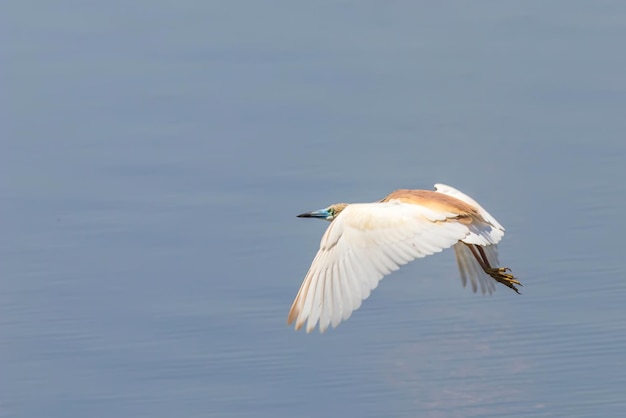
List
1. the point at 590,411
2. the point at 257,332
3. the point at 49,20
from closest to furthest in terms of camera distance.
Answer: the point at 590,411, the point at 257,332, the point at 49,20

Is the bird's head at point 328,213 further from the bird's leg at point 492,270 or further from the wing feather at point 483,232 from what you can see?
the wing feather at point 483,232

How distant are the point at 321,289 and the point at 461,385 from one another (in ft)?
6.93

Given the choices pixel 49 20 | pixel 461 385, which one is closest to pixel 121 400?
pixel 461 385

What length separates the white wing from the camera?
7801mm

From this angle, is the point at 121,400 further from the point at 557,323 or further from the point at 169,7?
the point at 169,7

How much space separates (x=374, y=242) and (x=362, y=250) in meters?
0.07

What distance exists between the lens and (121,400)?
9703 mm

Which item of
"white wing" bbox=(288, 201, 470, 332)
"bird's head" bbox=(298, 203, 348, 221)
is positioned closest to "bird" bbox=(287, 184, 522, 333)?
"white wing" bbox=(288, 201, 470, 332)

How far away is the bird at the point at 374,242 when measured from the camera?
781 centimetres

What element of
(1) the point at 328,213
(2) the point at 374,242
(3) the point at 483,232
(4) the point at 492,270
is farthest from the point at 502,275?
(2) the point at 374,242

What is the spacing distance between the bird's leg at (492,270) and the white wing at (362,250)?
3.10 ft

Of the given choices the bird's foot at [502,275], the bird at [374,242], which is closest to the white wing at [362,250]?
the bird at [374,242]

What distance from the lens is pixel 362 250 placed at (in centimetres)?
813

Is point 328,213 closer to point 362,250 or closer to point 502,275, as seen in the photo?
point 502,275
